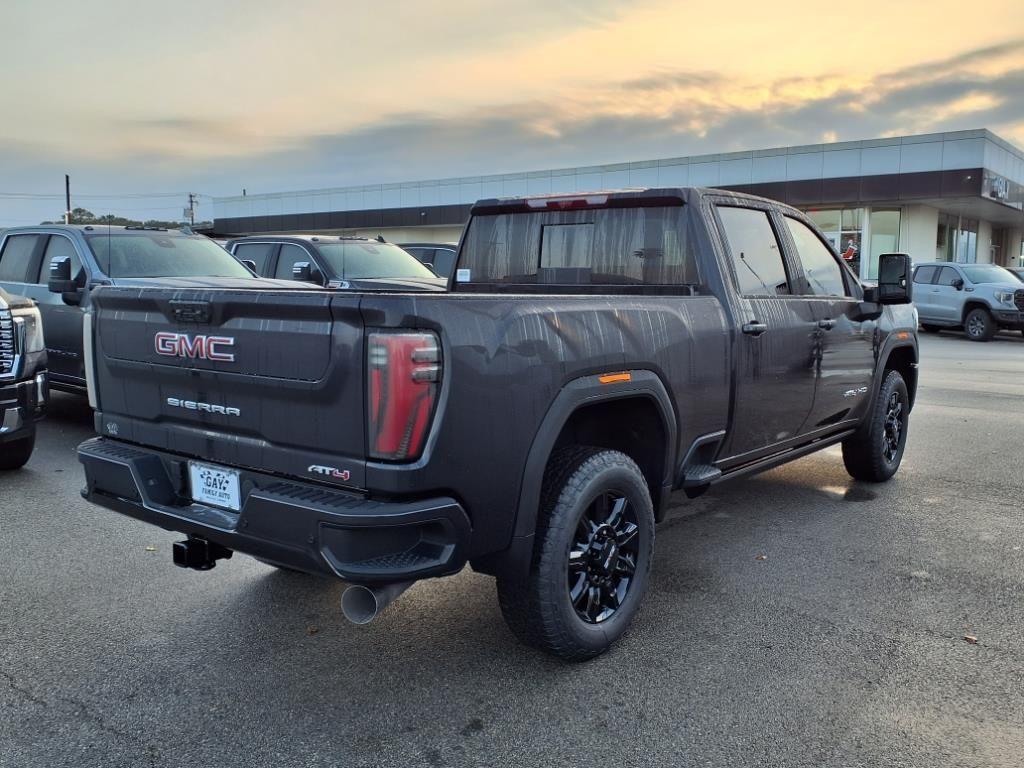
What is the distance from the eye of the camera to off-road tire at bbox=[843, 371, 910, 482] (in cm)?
612

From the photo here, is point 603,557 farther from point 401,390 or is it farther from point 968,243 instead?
point 968,243

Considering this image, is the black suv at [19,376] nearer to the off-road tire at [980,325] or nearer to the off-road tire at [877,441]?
the off-road tire at [877,441]

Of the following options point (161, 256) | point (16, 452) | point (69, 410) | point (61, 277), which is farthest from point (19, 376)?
point (69, 410)

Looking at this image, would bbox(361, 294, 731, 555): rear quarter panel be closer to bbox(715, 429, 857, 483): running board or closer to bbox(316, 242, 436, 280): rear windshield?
bbox(715, 429, 857, 483): running board

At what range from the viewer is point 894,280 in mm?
5590

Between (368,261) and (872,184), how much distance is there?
2522 centimetres

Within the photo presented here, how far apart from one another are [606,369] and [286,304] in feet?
4.23

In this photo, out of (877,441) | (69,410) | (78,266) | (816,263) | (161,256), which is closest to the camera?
(816,263)

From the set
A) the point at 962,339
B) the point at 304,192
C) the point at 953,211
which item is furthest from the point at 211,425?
the point at 304,192

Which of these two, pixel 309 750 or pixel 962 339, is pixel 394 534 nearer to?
pixel 309 750

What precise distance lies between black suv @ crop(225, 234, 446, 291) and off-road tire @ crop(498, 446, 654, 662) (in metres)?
7.05

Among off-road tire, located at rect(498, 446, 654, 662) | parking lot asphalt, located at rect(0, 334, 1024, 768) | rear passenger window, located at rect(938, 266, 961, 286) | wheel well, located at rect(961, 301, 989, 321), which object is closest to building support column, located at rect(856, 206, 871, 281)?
rear passenger window, located at rect(938, 266, 961, 286)

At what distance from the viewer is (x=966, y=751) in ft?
Result: 9.60

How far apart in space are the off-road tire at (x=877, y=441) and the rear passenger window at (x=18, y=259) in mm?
8129
